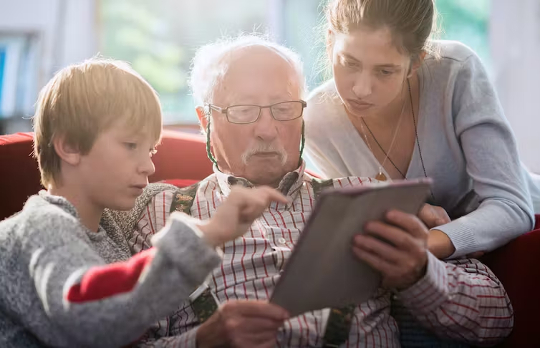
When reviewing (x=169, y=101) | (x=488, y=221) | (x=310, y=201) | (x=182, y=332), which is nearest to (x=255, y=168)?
(x=310, y=201)

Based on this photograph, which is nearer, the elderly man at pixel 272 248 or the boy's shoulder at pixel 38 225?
the boy's shoulder at pixel 38 225

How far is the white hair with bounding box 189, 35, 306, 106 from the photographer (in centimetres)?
163

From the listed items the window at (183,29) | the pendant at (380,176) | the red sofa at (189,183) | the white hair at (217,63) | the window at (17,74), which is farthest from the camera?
the window at (183,29)

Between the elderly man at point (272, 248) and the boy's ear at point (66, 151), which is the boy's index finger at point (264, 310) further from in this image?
the boy's ear at point (66, 151)

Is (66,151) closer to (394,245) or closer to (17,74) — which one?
(394,245)

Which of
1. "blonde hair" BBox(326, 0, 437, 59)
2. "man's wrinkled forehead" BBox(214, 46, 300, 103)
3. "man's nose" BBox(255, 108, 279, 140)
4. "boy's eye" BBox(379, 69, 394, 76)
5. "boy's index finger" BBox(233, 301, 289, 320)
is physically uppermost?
"blonde hair" BBox(326, 0, 437, 59)

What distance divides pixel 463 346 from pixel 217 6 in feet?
9.28

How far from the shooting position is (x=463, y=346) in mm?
1455

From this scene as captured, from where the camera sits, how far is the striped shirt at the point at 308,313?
1.30m

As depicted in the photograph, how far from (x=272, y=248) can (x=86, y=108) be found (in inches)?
21.4

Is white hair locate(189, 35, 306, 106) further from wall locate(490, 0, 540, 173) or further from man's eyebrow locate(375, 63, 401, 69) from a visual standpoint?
wall locate(490, 0, 540, 173)

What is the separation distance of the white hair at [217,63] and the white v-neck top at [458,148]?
0.24 meters

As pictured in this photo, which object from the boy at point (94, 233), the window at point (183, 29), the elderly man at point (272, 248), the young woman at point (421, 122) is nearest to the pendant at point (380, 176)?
the young woman at point (421, 122)

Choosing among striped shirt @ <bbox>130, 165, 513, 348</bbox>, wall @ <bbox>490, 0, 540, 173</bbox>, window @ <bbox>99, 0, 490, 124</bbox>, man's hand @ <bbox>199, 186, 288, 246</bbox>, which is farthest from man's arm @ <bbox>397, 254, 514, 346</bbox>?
window @ <bbox>99, 0, 490, 124</bbox>
